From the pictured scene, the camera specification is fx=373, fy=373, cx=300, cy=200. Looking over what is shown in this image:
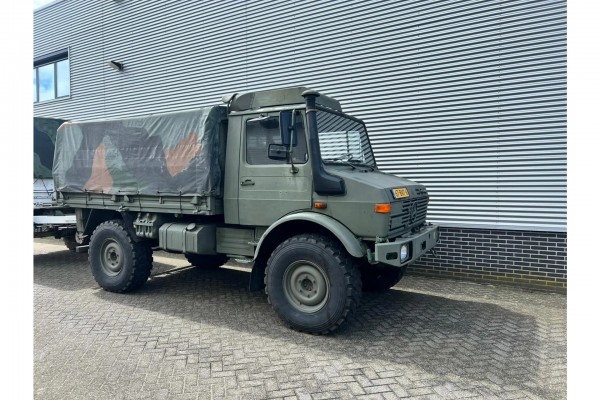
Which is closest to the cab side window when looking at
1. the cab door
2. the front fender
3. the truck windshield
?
the cab door

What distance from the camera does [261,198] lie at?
15.6 feet

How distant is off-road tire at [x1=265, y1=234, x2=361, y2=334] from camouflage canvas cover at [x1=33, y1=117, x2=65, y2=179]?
6879 millimetres

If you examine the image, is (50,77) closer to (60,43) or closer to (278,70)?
(60,43)

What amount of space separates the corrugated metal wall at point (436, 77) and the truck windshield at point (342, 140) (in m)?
2.04

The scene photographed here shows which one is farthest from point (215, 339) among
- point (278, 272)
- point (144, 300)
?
point (144, 300)

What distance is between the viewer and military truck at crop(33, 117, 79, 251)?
7.38m

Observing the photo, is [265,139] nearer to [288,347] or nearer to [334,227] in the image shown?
[334,227]

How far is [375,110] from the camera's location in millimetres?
7406

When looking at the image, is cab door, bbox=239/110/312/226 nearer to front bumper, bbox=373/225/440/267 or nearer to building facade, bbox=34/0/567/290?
front bumper, bbox=373/225/440/267

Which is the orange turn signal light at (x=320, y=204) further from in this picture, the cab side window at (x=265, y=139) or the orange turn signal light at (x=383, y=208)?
the orange turn signal light at (x=383, y=208)

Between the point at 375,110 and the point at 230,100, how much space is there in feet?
11.1

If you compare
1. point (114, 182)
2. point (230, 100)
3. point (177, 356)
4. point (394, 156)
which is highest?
point (230, 100)

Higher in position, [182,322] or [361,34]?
[361,34]

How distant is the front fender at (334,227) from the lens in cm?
408
